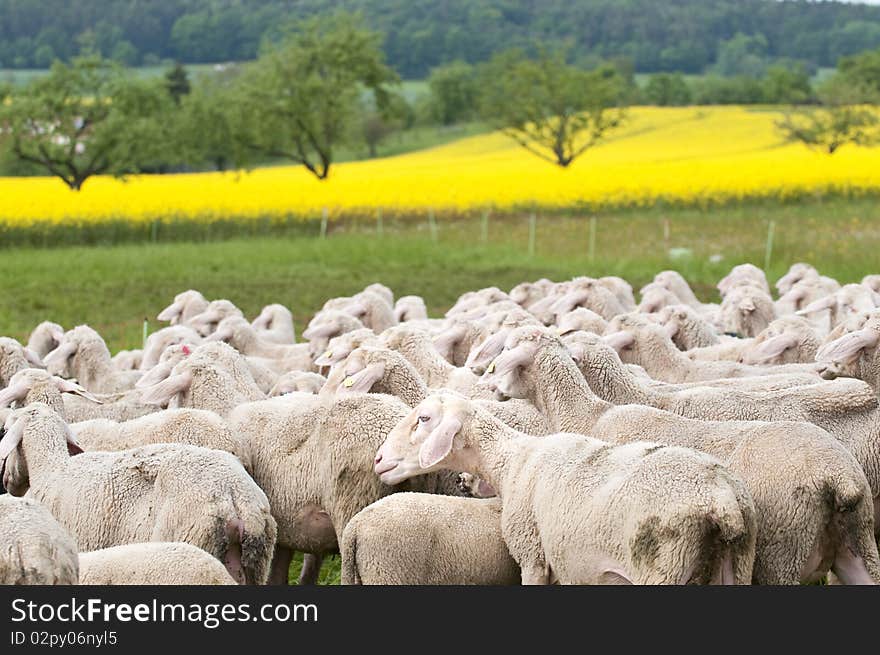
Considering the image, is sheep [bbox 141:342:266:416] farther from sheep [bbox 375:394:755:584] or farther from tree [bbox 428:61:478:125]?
tree [bbox 428:61:478:125]

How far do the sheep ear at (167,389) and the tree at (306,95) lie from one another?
39388mm

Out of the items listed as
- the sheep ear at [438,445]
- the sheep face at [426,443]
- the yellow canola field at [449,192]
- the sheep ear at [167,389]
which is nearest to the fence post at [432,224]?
the yellow canola field at [449,192]

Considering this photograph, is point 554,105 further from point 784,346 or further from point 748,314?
point 784,346

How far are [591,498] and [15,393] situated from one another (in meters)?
4.02

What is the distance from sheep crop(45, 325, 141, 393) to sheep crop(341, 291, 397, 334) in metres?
2.42

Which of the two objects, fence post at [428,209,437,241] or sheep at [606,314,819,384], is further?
fence post at [428,209,437,241]

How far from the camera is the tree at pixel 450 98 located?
80.8m

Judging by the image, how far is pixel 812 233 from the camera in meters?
28.3

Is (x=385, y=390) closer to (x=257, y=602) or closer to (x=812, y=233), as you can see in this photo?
(x=257, y=602)

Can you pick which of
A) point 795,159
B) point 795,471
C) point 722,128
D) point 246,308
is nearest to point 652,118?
point 722,128

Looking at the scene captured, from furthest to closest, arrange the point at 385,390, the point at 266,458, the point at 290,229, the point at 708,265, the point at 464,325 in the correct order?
the point at 290,229, the point at 708,265, the point at 464,325, the point at 385,390, the point at 266,458

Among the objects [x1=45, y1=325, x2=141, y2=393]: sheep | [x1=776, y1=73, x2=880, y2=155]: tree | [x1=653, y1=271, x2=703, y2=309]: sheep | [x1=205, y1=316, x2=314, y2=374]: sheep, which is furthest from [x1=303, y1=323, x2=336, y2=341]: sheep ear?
[x1=776, y1=73, x2=880, y2=155]: tree

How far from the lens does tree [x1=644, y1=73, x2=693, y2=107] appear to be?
7731 cm

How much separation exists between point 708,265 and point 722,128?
37.4m
